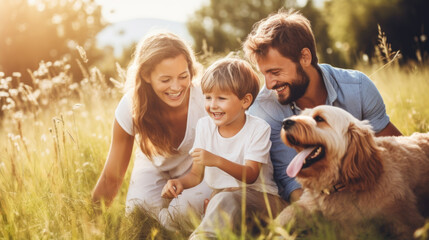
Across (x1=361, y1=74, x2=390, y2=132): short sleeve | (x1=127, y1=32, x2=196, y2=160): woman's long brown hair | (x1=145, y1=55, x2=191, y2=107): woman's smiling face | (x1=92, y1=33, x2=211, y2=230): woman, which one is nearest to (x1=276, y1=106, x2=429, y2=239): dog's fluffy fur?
(x1=361, y1=74, x2=390, y2=132): short sleeve

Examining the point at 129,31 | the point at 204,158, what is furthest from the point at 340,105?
the point at 129,31

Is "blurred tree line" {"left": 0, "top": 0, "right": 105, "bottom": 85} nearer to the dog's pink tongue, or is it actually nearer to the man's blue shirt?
the man's blue shirt

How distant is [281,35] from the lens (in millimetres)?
3812

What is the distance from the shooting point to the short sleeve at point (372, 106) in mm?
3799

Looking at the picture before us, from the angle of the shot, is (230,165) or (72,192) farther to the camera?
(72,192)

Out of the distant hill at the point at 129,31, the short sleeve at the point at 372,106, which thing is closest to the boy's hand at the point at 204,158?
the short sleeve at the point at 372,106

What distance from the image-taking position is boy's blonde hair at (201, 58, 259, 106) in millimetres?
3311

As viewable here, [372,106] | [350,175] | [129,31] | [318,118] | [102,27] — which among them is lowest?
[350,175]

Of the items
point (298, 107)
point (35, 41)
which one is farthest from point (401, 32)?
point (35, 41)

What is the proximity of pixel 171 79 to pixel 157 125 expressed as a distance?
1.65 ft

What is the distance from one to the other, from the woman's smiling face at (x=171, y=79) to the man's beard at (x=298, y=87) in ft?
3.14

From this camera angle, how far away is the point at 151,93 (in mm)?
4168

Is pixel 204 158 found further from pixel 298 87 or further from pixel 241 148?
pixel 298 87

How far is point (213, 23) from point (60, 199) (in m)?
27.4
